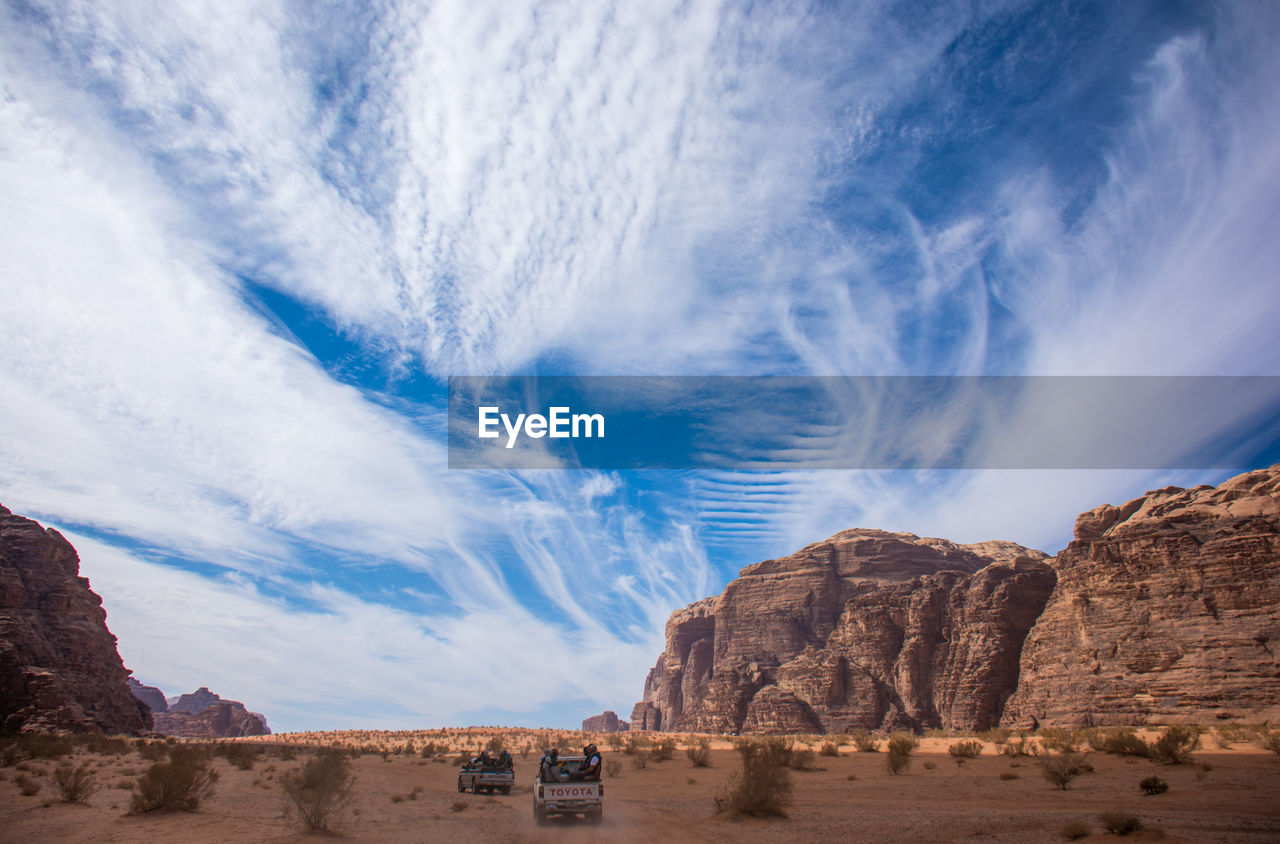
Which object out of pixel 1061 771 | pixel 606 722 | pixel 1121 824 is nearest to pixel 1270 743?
pixel 1061 771

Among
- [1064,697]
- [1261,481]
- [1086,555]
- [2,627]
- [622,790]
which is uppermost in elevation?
[1261,481]

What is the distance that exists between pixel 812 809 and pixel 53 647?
6075 cm

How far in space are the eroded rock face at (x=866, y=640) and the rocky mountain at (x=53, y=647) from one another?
5471 cm

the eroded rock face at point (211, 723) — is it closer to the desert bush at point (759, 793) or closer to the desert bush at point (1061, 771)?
the desert bush at point (759, 793)

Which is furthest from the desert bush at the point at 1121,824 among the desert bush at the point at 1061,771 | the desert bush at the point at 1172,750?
the desert bush at the point at 1172,750

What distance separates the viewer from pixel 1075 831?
11422 mm

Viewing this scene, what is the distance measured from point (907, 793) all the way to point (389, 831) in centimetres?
1345

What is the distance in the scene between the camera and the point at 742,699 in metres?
72.2

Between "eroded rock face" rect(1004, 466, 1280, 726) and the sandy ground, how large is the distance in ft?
57.0

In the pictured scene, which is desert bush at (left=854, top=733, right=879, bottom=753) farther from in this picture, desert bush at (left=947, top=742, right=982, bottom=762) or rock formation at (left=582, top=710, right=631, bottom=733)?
rock formation at (left=582, top=710, right=631, bottom=733)

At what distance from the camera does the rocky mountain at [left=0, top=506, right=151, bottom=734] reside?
148 feet

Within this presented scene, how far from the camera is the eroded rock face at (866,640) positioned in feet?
180

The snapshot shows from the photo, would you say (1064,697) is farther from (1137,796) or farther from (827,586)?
(827,586)

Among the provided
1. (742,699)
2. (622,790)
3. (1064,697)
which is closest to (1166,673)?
(1064,697)
